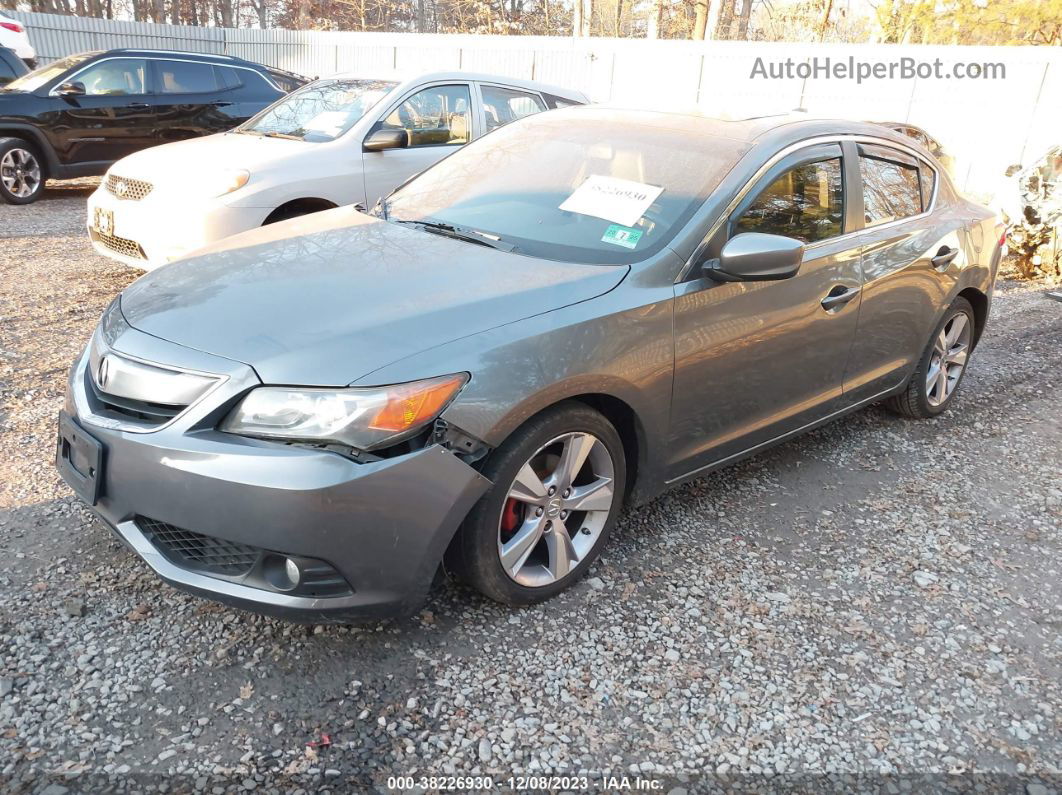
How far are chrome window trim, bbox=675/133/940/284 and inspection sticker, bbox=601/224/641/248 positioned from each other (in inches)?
8.8

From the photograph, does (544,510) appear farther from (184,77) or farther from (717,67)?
(717,67)

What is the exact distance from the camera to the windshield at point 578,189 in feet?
10.8

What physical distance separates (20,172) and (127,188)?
15.6ft

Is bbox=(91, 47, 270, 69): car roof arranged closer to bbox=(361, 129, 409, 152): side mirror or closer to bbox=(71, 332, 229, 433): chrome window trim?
bbox=(361, 129, 409, 152): side mirror

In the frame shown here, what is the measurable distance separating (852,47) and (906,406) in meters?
14.6

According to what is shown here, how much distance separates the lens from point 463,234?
11.4 feet

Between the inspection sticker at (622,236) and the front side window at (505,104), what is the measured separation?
393 centimetres

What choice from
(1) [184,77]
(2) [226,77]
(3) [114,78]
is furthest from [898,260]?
(3) [114,78]

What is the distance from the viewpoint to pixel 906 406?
495 cm

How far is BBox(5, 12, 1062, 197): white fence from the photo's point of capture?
15273 millimetres

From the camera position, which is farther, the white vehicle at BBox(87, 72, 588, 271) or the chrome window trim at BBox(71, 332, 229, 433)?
the white vehicle at BBox(87, 72, 588, 271)

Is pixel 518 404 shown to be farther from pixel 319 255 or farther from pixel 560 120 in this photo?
pixel 560 120

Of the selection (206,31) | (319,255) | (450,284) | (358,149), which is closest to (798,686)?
(450,284)

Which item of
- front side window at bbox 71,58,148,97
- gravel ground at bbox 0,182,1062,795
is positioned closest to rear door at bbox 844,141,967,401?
gravel ground at bbox 0,182,1062,795
